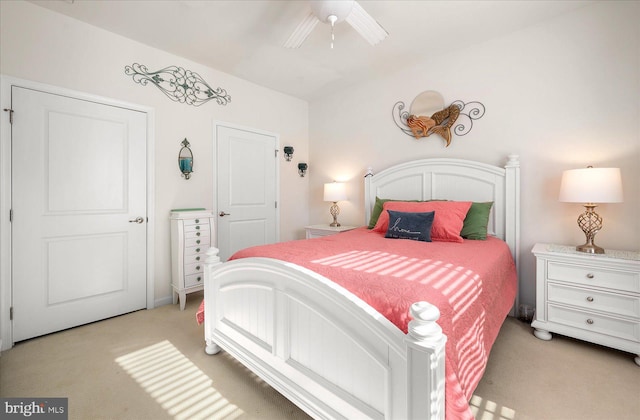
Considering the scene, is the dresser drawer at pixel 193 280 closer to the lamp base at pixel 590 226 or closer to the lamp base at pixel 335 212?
the lamp base at pixel 335 212

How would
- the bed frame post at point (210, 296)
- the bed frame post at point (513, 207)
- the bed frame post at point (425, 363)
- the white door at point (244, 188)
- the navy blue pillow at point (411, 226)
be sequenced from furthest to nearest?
the white door at point (244, 188), the bed frame post at point (513, 207), the navy blue pillow at point (411, 226), the bed frame post at point (210, 296), the bed frame post at point (425, 363)

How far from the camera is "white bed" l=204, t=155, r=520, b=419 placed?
3.02 feet

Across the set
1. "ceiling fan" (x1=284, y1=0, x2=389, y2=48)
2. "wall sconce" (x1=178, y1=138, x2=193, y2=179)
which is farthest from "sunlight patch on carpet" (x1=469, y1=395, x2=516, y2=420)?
"wall sconce" (x1=178, y1=138, x2=193, y2=179)

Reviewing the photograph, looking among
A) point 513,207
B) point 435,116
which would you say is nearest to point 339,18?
point 435,116

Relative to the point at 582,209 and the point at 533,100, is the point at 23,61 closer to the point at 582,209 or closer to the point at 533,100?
the point at 533,100

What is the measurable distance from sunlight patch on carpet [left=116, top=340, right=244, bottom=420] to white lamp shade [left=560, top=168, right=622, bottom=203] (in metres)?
2.54

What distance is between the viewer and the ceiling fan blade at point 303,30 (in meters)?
2.04

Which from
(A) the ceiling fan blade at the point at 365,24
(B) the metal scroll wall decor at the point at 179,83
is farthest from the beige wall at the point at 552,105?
(B) the metal scroll wall decor at the point at 179,83

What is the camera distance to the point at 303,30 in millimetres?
2148

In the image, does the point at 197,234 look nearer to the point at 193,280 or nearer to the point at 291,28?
the point at 193,280

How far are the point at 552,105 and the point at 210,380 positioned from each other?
10.9 feet

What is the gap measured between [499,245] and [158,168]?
3203mm

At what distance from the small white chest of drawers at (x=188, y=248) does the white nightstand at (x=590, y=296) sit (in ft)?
9.63

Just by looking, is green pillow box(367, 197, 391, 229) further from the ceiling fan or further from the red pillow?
the ceiling fan
